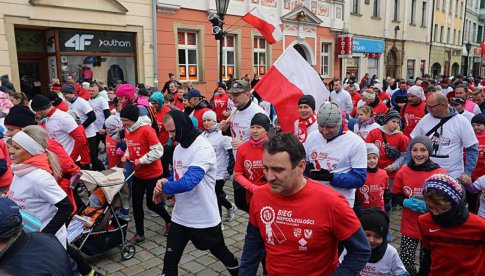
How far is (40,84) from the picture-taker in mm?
13406

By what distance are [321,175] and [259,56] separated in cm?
1705

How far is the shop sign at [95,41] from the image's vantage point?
42.3 ft

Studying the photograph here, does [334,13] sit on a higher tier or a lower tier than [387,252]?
higher

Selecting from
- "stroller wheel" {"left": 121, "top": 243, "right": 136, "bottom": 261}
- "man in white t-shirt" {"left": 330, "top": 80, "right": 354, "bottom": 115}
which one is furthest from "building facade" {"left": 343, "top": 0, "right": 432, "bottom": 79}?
"stroller wheel" {"left": 121, "top": 243, "right": 136, "bottom": 261}

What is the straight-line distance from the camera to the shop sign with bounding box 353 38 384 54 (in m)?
25.3

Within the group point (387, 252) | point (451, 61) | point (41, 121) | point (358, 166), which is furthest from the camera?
point (451, 61)

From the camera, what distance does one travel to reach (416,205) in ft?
12.1

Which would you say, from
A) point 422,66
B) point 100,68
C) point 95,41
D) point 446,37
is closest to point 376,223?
point 95,41

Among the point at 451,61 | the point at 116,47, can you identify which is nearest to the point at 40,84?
the point at 116,47

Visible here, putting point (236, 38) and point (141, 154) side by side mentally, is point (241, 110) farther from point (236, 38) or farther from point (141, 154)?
point (236, 38)

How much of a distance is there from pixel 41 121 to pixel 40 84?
336 inches

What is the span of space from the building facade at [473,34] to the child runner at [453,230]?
48.8 metres

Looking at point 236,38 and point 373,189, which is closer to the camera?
point 373,189

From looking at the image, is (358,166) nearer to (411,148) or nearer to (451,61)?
(411,148)
